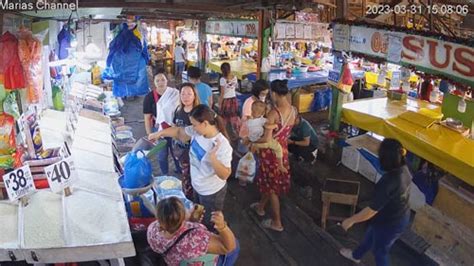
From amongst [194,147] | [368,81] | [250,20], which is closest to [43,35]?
[194,147]

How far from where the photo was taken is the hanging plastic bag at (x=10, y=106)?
376 cm

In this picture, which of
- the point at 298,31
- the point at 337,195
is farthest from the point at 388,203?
the point at 298,31

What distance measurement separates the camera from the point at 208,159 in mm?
3535

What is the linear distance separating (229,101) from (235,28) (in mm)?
3506

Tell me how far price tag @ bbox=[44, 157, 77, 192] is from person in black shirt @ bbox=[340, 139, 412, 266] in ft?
8.82

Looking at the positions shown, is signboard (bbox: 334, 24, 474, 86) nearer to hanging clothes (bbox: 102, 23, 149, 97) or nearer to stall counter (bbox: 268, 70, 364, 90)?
stall counter (bbox: 268, 70, 364, 90)

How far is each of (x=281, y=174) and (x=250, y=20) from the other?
19.6 ft

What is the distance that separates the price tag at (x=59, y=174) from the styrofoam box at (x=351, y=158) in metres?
5.14

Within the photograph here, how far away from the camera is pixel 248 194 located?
6125mm

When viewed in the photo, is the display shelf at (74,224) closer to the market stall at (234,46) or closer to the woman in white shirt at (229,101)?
the woman in white shirt at (229,101)

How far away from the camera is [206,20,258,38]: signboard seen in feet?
31.2

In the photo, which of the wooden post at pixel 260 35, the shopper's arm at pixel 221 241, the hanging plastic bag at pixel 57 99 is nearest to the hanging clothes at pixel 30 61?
the hanging plastic bag at pixel 57 99

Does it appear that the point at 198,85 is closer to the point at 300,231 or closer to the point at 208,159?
the point at 208,159

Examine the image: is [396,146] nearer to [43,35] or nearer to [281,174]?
[281,174]
